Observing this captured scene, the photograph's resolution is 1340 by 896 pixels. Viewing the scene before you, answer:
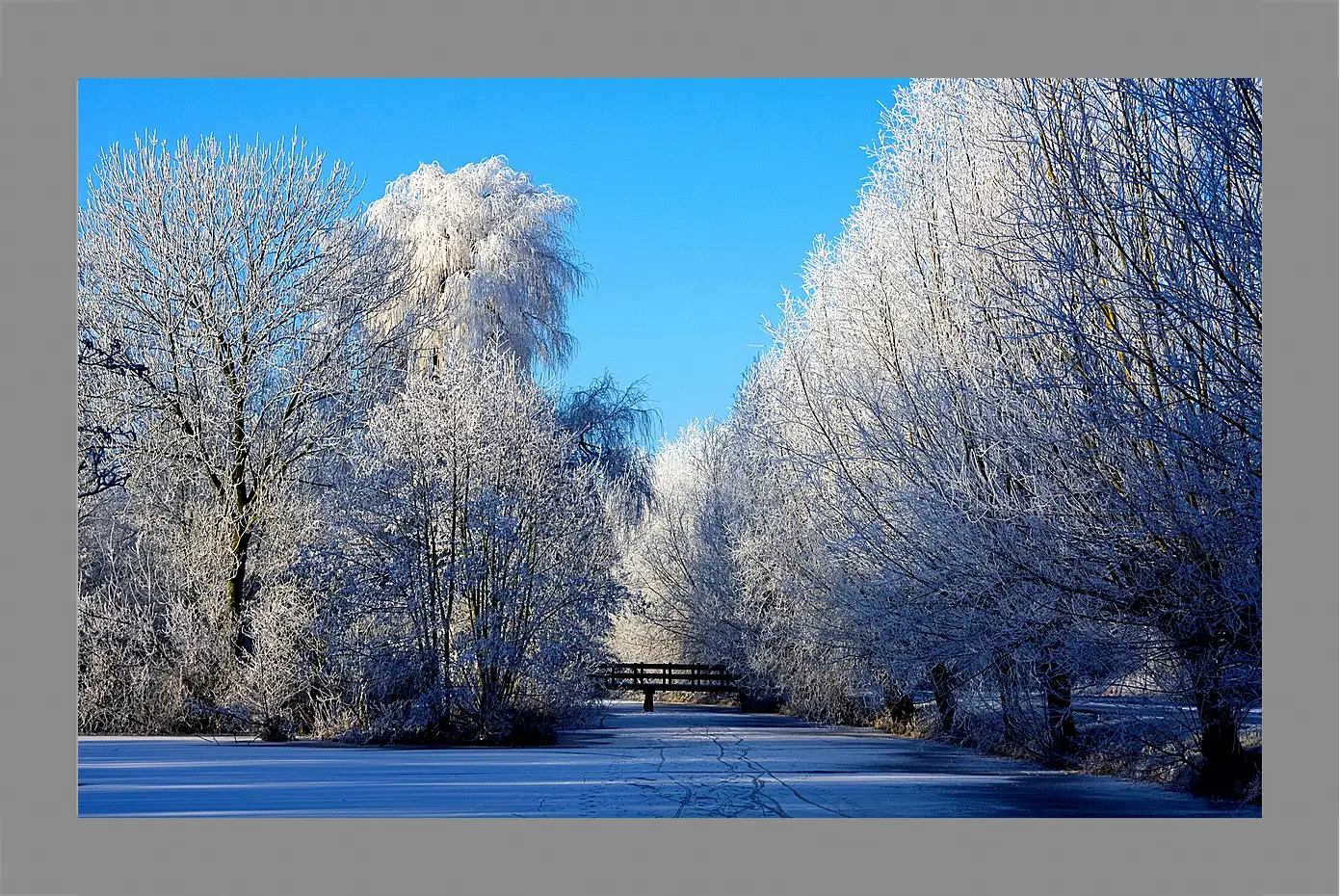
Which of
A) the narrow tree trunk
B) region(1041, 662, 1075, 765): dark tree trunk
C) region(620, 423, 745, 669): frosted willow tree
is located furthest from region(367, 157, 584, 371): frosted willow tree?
region(1041, 662, 1075, 765): dark tree trunk

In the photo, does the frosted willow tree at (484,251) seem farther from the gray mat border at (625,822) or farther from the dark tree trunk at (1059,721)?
the gray mat border at (625,822)

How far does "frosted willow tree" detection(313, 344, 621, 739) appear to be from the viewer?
14219 millimetres

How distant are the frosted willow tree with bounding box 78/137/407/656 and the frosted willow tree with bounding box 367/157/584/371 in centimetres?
414

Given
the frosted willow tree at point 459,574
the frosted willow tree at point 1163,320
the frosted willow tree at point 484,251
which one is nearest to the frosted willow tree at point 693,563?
the frosted willow tree at point 484,251

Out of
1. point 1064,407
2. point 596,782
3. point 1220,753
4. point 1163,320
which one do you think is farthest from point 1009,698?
point 1163,320

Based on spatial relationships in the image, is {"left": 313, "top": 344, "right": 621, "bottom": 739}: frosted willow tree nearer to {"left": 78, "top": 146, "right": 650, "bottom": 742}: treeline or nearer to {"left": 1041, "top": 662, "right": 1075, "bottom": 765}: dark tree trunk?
{"left": 78, "top": 146, "right": 650, "bottom": 742}: treeline

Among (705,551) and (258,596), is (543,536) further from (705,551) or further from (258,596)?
(705,551)

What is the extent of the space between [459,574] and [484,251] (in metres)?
8.84

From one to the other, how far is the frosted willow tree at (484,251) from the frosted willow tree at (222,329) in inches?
163

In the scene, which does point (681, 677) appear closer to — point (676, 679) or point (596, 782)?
point (676, 679)

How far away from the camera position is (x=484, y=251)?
2173cm
